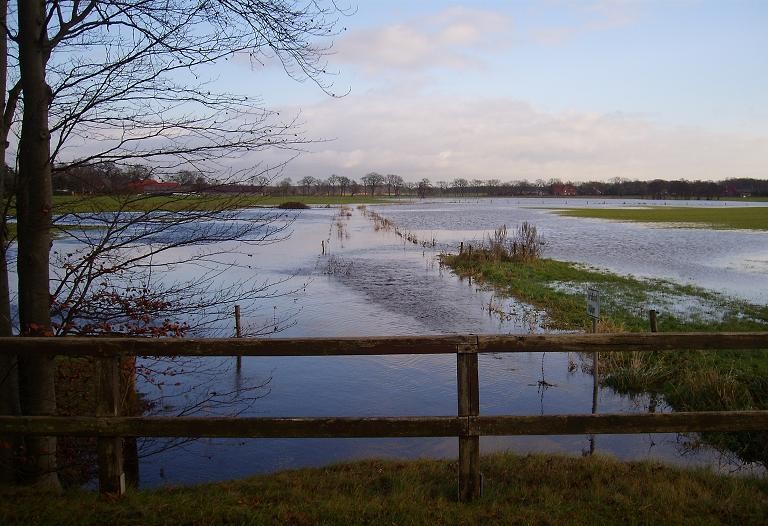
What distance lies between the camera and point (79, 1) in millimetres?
6133

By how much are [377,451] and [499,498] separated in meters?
4.35

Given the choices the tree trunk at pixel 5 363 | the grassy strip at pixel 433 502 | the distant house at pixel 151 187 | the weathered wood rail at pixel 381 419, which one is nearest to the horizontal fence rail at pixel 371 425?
the weathered wood rail at pixel 381 419

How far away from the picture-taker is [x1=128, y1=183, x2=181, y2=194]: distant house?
680 cm

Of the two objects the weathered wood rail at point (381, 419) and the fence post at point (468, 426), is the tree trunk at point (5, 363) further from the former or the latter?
the fence post at point (468, 426)

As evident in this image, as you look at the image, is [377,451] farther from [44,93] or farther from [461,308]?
[461,308]

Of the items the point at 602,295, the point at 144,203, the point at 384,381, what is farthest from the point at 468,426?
the point at 602,295

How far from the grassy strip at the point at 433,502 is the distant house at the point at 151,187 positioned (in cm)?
331

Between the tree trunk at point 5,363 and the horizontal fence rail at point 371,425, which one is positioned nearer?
the horizontal fence rail at point 371,425

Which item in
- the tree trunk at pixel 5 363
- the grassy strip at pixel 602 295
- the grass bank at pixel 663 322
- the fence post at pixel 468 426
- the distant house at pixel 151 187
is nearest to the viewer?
the fence post at pixel 468 426

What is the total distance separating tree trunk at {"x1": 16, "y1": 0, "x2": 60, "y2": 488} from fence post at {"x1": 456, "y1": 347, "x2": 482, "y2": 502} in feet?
13.2

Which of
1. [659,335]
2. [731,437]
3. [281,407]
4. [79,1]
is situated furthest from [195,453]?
[731,437]

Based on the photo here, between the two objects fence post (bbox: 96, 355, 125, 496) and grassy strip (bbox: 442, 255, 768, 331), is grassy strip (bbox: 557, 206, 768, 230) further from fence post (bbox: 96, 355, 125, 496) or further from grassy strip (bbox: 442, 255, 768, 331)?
fence post (bbox: 96, 355, 125, 496)

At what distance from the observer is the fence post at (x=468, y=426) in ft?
15.8

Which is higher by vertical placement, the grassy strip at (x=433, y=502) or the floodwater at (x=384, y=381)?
the grassy strip at (x=433, y=502)
